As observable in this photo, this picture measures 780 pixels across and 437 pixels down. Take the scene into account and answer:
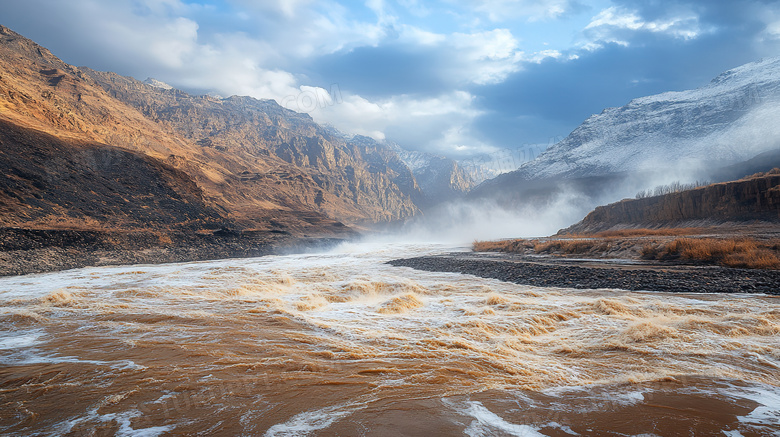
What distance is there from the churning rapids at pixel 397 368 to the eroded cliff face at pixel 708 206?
4614 cm

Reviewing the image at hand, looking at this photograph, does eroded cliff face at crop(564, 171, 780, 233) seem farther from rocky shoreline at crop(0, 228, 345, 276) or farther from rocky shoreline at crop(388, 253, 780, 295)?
rocky shoreline at crop(0, 228, 345, 276)

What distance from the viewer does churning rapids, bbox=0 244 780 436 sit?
4.95m

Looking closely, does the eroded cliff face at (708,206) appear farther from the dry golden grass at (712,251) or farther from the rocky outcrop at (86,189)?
the rocky outcrop at (86,189)

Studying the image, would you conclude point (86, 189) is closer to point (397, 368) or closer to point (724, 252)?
point (397, 368)

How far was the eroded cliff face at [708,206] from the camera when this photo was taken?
43469 mm

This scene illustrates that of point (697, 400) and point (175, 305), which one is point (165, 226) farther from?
point (697, 400)

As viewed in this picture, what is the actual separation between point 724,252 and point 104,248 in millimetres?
55460

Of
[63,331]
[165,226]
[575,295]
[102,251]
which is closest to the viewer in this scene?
[63,331]

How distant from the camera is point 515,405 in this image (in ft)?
18.1

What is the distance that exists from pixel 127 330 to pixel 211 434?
314 inches

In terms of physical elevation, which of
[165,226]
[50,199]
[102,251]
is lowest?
[102,251]

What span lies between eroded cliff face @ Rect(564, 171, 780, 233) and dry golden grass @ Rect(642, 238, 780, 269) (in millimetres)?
28687

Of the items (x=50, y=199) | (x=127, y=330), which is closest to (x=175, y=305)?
(x=127, y=330)

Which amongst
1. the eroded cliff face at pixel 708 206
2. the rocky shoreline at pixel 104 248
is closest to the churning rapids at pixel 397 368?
the rocky shoreline at pixel 104 248
